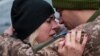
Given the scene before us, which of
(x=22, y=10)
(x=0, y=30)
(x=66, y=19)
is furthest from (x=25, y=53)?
(x=0, y=30)

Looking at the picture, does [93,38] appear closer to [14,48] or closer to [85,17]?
[85,17]

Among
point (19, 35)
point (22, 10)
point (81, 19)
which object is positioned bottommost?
point (19, 35)

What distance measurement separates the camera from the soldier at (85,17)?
192 centimetres

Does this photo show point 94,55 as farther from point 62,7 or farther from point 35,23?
point 35,23

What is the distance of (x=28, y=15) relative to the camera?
2.66 metres

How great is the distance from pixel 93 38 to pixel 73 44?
0.36ft

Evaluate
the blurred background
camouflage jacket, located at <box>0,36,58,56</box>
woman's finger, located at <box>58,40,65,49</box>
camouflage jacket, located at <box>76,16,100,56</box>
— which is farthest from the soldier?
the blurred background

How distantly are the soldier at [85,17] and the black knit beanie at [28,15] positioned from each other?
41 centimetres

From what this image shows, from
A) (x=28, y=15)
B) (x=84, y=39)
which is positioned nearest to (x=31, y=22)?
(x=28, y=15)

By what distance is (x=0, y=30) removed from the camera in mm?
4043

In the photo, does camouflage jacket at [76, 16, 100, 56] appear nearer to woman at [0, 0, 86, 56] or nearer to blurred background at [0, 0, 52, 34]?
woman at [0, 0, 86, 56]

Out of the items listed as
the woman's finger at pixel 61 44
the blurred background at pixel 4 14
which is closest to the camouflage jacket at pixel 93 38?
the woman's finger at pixel 61 44

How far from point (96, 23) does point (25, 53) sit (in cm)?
51

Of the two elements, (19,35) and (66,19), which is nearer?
(66,19)
